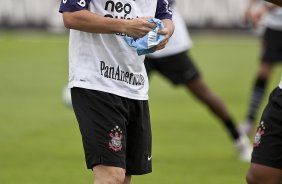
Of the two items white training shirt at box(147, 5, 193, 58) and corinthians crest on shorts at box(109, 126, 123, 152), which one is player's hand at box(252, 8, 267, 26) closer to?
white training shirt at box(147, 5, 193, 58)

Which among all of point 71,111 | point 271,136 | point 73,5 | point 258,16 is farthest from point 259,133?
point 71,111

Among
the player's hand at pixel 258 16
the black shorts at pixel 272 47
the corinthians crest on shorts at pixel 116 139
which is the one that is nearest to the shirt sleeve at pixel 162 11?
the corinthians crest on shorts at pixel 116 139

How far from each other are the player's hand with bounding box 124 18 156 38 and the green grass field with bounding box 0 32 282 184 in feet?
11.3

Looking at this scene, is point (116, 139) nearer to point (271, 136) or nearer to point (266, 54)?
point (271, 136)

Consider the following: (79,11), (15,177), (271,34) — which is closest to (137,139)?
(79,11)

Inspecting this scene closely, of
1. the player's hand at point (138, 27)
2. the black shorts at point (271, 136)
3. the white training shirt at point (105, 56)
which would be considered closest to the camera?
the player's hand at point (138, 27)

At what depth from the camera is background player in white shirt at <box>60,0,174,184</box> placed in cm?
616

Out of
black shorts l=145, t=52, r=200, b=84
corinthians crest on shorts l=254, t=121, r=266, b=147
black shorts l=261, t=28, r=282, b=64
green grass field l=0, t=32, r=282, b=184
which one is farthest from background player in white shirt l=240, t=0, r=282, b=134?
corinthians crest on shorts l=254, t=121, r=266, b=147

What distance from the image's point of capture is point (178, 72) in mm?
10477

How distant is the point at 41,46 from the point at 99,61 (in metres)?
20.0

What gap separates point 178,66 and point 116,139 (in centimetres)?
427

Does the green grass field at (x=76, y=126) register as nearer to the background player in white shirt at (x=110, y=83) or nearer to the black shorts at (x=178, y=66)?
the black shorts at (x=178, y=66)

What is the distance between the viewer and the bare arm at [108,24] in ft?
20.0

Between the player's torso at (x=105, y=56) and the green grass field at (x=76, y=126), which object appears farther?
the green grass field at (x=76, y=126)
